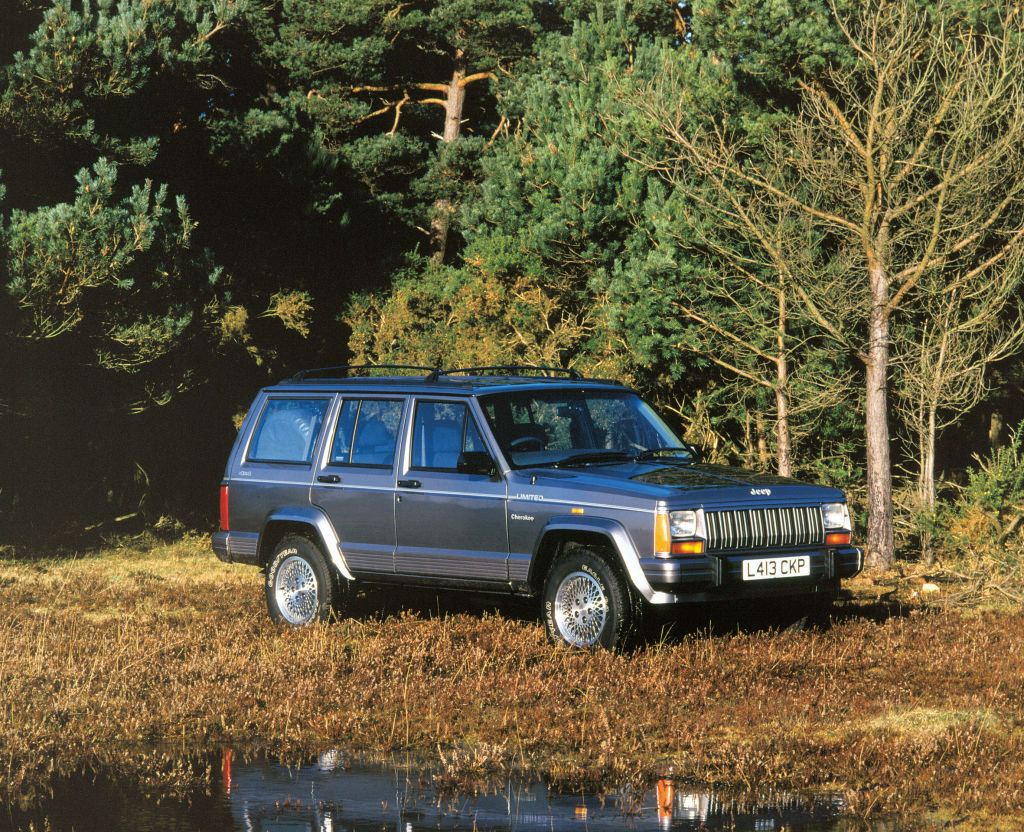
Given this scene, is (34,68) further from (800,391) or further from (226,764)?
(226,764)

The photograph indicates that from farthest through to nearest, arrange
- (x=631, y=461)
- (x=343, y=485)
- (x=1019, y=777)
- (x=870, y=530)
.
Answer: (x=870, y=530) < (x=343, y=485) < (x=631, y=461) < (x=1019, y=777)

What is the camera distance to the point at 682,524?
936 centimetres

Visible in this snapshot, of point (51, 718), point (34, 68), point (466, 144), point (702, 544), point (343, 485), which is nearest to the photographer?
point (51, 718)

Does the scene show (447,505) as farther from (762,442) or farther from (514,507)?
(762,442)

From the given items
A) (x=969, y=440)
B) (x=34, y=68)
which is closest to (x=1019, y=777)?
(x=34, y=68)

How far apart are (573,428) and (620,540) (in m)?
1.64

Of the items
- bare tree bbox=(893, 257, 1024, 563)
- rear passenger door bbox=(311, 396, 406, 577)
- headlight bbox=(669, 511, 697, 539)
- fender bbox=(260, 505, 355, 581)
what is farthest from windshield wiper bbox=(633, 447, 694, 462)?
bare tree bbox=(893, 257, 1024, 563)

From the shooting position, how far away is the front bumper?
9.26 meters

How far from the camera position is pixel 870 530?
18.7 meters

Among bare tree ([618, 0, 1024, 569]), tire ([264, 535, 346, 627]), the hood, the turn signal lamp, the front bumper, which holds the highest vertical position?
bare tree ([618, 0, 1024, 569])

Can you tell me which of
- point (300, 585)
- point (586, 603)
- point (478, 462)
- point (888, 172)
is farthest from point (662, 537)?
point (888, 172)

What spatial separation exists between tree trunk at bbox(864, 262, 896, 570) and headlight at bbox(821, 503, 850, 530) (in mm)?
8169

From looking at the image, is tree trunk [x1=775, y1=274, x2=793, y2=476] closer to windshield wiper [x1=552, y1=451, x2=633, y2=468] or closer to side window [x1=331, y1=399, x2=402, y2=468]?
windshield wiper [x1=552, y1=451, x2=633, y2=468]

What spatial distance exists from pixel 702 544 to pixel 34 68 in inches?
626
